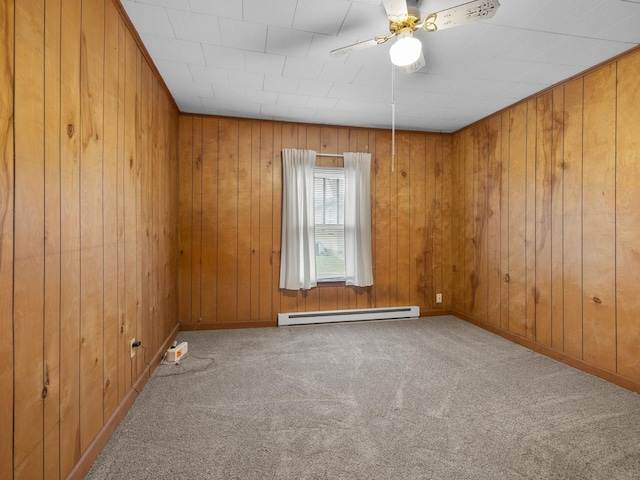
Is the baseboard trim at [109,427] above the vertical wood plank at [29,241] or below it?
below

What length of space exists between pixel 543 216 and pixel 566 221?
9.3 inches

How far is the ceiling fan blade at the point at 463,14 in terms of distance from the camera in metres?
1.48

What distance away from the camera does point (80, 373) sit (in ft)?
4.78

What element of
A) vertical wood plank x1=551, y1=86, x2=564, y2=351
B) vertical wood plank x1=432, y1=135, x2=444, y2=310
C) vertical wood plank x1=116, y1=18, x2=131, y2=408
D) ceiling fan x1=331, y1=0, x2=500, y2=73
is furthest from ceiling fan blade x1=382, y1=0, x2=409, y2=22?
vertical wood plank x1=432, y1=135, x2=444, y2=310

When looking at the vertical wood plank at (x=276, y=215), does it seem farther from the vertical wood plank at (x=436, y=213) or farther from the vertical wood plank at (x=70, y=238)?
the vertical wood plank at (x=70, y=238)

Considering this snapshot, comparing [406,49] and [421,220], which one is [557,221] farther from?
[406,49]

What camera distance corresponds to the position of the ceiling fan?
4.98ft

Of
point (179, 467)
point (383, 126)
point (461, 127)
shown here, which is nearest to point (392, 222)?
point (383, 126)

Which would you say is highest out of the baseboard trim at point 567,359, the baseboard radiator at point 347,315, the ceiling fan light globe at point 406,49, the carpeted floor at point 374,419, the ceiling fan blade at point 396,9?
the ceiling fan blade at point 396,9

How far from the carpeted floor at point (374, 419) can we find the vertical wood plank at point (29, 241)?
59 centimetres

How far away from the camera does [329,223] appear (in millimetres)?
3979

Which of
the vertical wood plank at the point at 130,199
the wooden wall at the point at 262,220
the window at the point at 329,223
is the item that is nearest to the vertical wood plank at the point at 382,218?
the wooden wall at the point at 262,220

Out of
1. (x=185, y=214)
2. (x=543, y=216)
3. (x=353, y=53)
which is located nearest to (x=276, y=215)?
(x=185, y=214)

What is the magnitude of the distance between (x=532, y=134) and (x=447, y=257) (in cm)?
182
